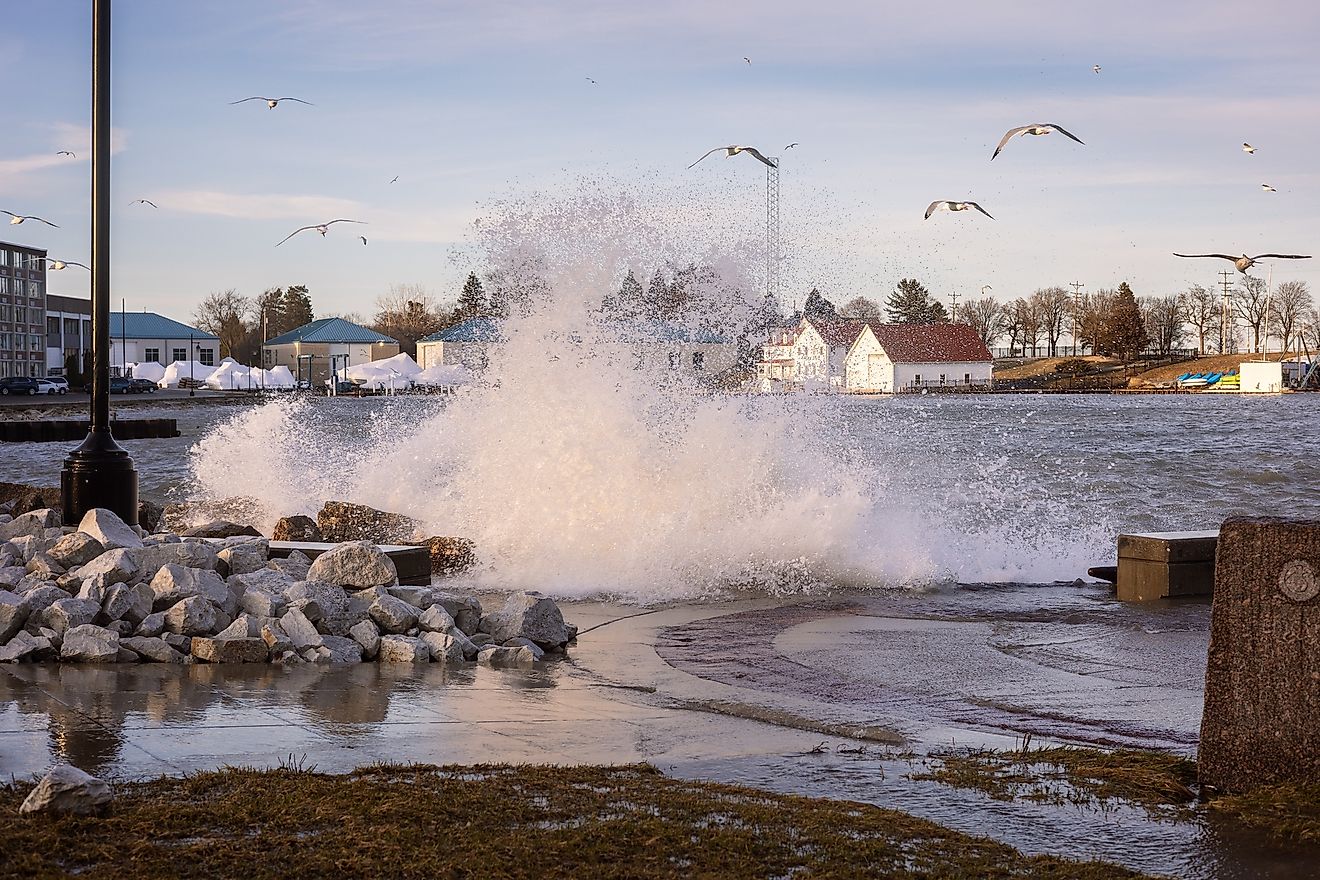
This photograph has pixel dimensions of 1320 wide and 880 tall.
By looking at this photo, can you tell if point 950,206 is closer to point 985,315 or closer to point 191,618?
point 191,618

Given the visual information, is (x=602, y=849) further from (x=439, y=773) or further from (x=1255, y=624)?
(x=1255, y=624)

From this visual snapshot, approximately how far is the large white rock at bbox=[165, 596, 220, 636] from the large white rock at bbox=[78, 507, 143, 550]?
179cm

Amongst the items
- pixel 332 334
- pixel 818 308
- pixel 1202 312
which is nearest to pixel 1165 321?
pixel 1202 312

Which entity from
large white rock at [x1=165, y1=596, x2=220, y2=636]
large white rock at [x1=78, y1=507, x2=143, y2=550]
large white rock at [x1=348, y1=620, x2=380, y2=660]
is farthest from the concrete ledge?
large white rock at [x1=78, y1=507, x2=143, y2=550]

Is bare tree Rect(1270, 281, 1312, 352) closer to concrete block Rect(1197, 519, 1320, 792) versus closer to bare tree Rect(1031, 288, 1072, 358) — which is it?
bare tree Rect(1031, 288, 1072, 358)

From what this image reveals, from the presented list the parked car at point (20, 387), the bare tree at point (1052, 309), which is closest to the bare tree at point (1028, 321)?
the bare tree at point (1052, 309)

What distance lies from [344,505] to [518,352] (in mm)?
2912

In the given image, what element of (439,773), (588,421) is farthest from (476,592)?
(439,773)

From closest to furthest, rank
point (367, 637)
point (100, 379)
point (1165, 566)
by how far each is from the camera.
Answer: point (367, 637), point (100, 379), point (1165, 566)

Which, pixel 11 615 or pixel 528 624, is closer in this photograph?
pixel 11 615

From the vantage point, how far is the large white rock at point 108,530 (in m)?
10.3

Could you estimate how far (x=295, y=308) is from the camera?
191m

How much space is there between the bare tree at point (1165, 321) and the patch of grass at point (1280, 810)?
19306 centimetres

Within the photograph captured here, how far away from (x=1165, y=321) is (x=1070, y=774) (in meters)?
196
